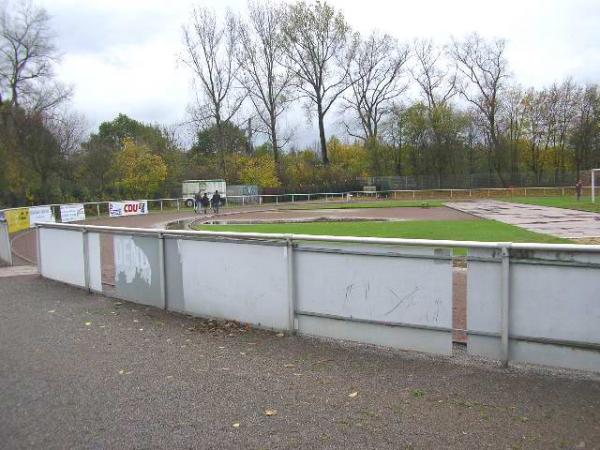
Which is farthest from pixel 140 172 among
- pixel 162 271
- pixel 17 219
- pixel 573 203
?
pixel 162 271

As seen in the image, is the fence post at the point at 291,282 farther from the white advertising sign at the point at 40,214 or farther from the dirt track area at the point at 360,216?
the white advertising sign at the point at 40,214

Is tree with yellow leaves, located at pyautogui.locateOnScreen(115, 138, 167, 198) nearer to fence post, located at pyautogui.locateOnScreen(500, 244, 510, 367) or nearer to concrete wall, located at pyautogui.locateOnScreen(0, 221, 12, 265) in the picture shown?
concrete wall, located at pyautogui.locateOnScreen(0, 221, 12, 265)

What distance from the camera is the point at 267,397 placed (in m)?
4.39

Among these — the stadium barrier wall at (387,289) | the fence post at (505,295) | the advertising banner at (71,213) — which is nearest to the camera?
the stadium barrier wall at (387,289)

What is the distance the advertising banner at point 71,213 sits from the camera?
33.0 m

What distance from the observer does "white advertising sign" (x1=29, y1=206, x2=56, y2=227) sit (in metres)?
28.3

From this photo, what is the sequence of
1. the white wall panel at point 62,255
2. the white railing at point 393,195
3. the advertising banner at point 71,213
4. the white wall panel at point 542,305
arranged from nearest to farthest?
the white wall panel at point 542,305 < the white wall panel at point 62,255 < the advertising banner at point 71,213 < the white railing at point 393,195

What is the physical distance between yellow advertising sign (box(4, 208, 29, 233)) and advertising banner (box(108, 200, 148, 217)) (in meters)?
11.3

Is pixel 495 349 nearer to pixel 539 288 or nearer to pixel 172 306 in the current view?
pixel 539 288

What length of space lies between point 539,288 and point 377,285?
146 centimetres

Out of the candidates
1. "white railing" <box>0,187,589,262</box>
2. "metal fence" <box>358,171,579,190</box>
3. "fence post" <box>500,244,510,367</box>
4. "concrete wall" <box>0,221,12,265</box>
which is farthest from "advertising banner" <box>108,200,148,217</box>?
"fence post" <box>500,244,510,367</box>

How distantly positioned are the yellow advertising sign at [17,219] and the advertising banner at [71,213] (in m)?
4.53

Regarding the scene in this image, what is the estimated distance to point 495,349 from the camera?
4.86m

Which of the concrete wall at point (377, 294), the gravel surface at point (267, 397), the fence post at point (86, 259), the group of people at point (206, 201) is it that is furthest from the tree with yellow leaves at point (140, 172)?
the concrete wall at point (377, 294)
